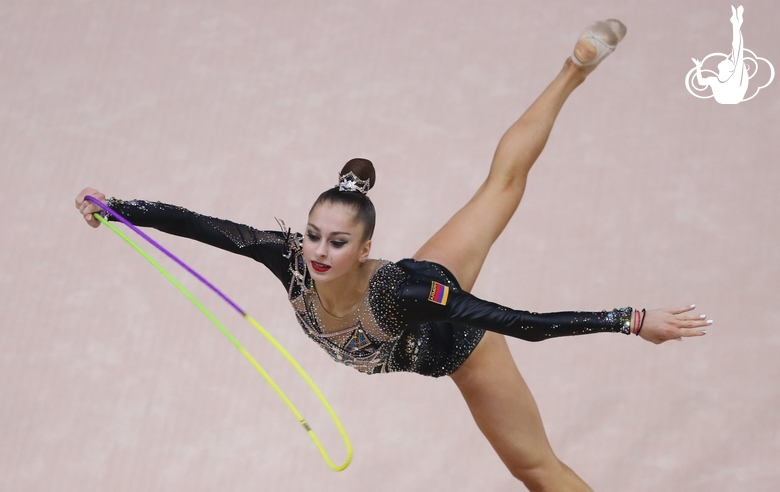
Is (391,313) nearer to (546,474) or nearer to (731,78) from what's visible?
(546,474)

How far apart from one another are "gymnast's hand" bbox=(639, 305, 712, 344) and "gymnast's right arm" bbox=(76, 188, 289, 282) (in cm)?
87

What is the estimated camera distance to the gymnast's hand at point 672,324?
1.94 meters

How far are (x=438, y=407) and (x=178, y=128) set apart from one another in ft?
6.25

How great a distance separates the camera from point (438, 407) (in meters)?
3.68

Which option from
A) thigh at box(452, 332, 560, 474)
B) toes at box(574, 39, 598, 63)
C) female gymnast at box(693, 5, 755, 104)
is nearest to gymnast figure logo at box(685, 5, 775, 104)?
female gymnast at box(693, 5, 755, 104)

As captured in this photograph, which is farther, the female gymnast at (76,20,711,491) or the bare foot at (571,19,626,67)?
the bare foot at (571,19,626,67)

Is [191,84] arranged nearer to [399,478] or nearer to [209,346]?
[209,346]

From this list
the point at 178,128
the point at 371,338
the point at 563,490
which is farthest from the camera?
the point at 178,128

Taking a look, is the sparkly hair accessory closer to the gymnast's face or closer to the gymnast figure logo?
the gymnast's face

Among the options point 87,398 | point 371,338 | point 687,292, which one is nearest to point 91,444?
point 87,398

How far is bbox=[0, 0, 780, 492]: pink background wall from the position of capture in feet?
11.4

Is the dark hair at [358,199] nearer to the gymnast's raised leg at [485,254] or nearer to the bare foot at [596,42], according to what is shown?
the gymnast's raised leg at [485,254]

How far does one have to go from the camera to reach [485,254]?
2.73 meters

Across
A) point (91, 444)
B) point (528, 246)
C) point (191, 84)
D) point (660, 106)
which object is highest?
point (191, 84)
